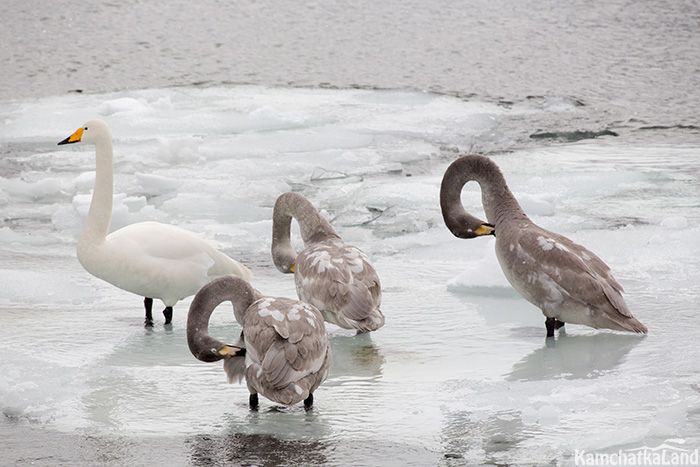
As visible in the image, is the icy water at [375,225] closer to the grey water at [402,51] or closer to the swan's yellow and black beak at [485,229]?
the grey water at [402,51]

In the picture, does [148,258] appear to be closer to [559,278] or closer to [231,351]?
[231,351]

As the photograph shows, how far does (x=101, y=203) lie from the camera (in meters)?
5.85

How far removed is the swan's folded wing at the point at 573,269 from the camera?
5094 mm

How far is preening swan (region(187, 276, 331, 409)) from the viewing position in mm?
4191

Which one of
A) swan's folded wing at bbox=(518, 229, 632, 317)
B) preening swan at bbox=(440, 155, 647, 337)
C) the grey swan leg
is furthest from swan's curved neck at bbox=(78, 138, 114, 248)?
swan's folded wing at bbox=(518, 229, 632, 317)

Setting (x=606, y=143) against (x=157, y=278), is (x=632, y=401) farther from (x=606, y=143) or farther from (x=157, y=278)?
(x=606, y=143)

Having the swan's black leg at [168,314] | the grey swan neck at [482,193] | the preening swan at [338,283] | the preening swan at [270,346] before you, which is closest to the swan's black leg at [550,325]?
the grey swan neck at [482,193]

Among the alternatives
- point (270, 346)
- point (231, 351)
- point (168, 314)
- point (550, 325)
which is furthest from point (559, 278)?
point (168, 314)

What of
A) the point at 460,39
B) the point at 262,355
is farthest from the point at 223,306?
the point at 460,39

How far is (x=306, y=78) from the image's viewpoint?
49.7ft

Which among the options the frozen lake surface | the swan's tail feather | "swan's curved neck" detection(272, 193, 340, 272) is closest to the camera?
the frozen lake surface

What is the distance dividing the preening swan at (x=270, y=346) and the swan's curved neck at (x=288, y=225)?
1400 millimetres

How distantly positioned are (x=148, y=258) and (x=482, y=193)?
1883 millimetres

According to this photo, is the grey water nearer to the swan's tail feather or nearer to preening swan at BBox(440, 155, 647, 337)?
preening swan at BBox(440, 155, 647, 337)
